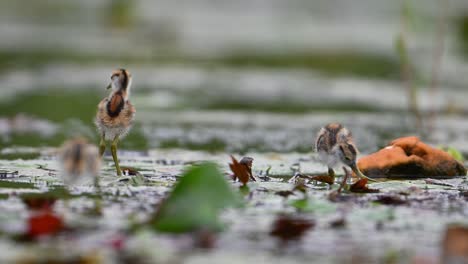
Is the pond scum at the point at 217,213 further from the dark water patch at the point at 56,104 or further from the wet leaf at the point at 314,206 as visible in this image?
the dark water patch at the point at 56,104

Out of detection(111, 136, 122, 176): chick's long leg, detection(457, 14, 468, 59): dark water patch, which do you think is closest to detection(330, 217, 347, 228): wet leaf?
detection(111, 136, 122, 176): chick's long leg

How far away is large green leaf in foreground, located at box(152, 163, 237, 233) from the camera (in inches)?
197

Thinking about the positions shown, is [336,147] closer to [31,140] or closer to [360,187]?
[360,187]

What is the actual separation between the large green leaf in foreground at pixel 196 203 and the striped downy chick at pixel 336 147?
1664mm

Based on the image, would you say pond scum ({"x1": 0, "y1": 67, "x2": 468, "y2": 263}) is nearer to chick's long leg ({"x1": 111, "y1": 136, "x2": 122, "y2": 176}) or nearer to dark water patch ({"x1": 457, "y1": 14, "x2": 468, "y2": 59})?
chick's long leg ({"x1": 111, "y1": 136, "x2": 122, "y2": 176})

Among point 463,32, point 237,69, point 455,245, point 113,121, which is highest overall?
point 463,32

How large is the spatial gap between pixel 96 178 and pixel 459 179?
9.75 feet

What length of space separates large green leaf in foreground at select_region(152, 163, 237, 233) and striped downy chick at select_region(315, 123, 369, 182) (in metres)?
1.66

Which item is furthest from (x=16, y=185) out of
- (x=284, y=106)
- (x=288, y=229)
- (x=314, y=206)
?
(x=284, y=106)

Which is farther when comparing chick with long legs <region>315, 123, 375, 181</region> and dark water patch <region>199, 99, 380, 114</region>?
dark water patch <region>199, 99, 380, 114</region>

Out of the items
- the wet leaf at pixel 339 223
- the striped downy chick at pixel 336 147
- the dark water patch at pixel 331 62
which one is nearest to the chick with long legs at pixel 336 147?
the striped downy chick at pixel 336 147

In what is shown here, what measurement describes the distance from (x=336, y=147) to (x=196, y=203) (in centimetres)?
196

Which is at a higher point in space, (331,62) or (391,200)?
(331,62)

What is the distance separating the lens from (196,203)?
16.8 ft
